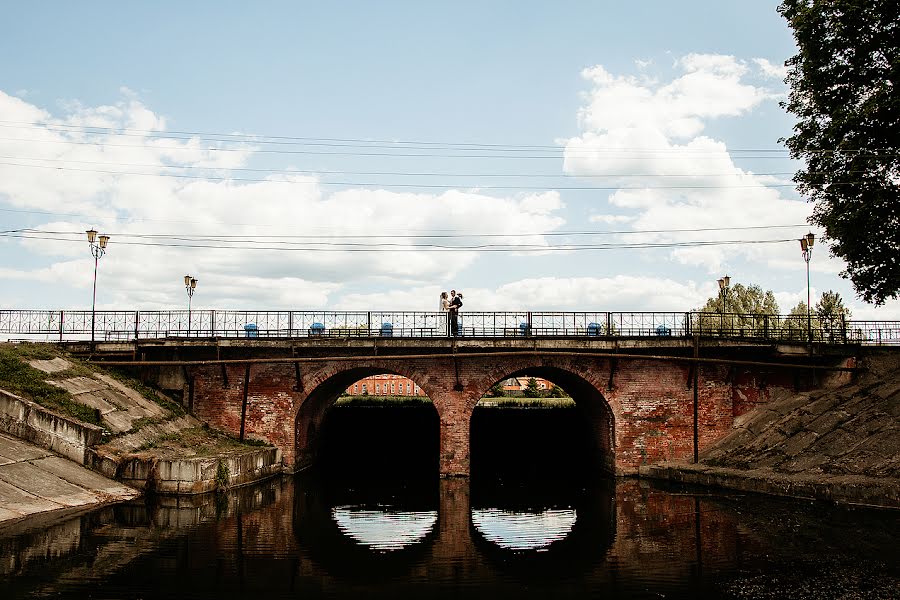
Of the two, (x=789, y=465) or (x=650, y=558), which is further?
(x=789, y=465)

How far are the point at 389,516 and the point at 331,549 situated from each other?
377 centimetres

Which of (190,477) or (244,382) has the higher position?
(244,382)

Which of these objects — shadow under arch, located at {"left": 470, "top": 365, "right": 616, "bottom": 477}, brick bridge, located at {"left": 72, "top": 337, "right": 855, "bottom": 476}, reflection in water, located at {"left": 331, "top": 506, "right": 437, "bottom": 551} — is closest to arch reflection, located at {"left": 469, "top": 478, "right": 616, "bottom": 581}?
reflection in water, located at {"left": 331, "top": 506, "right": 437, "bottom": 551}

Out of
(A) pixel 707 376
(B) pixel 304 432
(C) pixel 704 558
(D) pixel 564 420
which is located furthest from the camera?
(D) pixel 564 420

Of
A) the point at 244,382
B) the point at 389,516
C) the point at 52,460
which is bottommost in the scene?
the point at 389,516

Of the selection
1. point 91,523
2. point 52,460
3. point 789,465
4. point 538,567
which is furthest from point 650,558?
point 52,460

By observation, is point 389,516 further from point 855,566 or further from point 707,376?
point 707,376

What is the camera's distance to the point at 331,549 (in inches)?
489

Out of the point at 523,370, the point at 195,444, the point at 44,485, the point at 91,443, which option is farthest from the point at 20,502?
the point at 523,370

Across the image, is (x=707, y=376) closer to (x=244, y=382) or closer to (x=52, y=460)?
(x=244, y=382)

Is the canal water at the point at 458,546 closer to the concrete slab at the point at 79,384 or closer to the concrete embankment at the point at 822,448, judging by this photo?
the concrete embankment at the point at 822,448

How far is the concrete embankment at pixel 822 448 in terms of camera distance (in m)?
16.2

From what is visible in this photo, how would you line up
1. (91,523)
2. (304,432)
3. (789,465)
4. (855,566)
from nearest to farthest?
1. (855,566)
2. (91,523)
3. (789,465)
4. (304,432)

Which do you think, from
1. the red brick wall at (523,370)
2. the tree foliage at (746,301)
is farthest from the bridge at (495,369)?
the tree foliage at (746,301)
